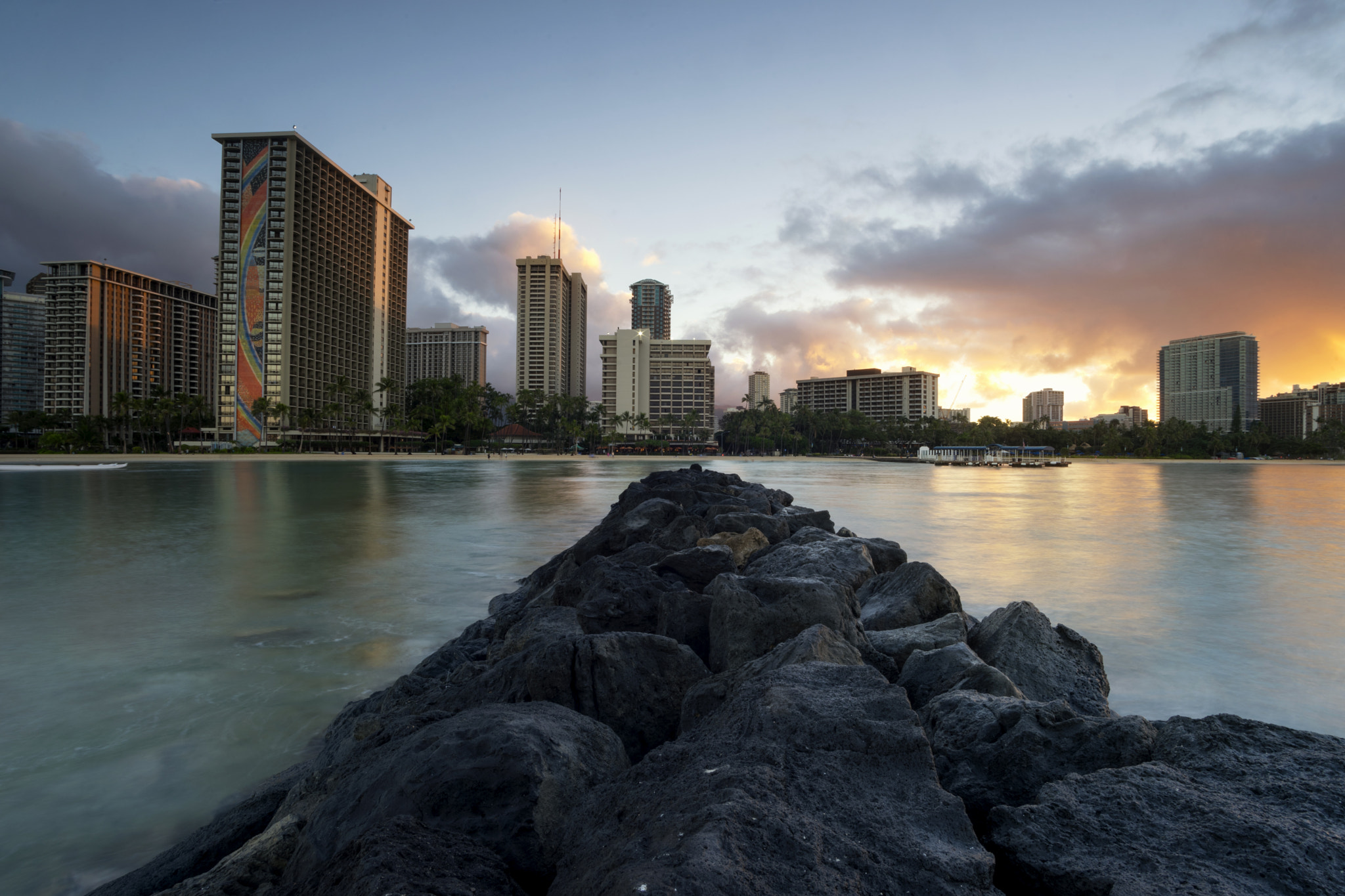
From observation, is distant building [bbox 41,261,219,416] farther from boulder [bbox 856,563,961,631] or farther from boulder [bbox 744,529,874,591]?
boulder [bbox 856,563,961,631]

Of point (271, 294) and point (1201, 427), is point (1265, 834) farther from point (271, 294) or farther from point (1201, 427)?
point (1201, 427)

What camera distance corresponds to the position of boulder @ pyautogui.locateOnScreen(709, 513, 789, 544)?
9.80m

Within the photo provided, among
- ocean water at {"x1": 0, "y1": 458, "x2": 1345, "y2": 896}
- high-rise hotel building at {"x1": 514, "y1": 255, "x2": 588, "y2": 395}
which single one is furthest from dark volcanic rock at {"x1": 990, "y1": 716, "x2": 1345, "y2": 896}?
high-rise hotel building at {"x1": 514, "y1": 255, "x2": 588, "y2": 395}

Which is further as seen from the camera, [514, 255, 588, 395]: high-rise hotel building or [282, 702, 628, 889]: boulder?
[514, 255, 588, 395]: high-rise hotel building

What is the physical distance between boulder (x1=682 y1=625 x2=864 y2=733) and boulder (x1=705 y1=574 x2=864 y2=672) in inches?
20.8

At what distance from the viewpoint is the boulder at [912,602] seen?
601cm

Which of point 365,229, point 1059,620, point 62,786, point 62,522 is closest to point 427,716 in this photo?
point 62,786

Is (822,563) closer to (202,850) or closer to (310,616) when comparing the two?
(202,850)

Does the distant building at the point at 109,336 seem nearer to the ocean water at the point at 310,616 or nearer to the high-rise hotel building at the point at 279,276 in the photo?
the high-rise hotel building at the point at 279,276

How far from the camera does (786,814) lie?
2.17 meters

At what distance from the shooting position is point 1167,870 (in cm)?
213

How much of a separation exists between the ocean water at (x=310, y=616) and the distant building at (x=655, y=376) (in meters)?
145

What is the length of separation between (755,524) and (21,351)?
22602 centimetres

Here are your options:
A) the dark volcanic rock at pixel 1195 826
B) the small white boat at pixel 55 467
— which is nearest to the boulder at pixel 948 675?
the dark volcanic rock at pixel 1195 826
